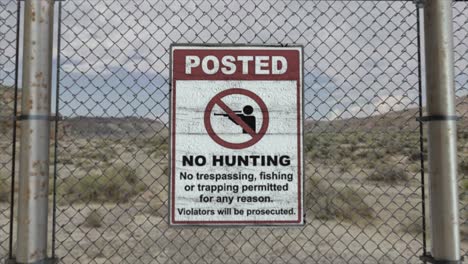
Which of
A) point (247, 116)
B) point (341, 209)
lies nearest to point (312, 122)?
point (247, 116)

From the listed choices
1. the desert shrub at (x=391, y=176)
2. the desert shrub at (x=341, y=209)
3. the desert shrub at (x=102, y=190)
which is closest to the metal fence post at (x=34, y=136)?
the desert shrub at (x=341, y=209)

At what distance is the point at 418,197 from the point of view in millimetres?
11766

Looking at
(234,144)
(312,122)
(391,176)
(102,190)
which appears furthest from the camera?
(391,176)

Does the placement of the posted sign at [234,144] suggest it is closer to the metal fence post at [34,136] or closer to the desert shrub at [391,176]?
the metal fence post at [34,136]

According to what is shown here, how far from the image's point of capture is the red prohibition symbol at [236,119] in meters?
2.50

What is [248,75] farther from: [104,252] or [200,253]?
[104,252]

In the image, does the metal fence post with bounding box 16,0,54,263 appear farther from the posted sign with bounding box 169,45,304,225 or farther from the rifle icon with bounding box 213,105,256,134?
the rifle icon with bounding box 213,105,256,134

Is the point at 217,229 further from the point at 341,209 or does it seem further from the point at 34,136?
the point at 34,136

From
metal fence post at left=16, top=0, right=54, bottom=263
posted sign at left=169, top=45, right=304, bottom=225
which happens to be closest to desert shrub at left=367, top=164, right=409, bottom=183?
posted sign at left=169, top=45, right=304, bottom=225

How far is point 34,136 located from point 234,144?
115 centimetres

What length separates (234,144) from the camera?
8.18ft

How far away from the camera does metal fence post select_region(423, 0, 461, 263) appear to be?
228 cm

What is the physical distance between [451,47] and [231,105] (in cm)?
136

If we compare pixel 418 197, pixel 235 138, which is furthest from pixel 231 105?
pixel 418 197
